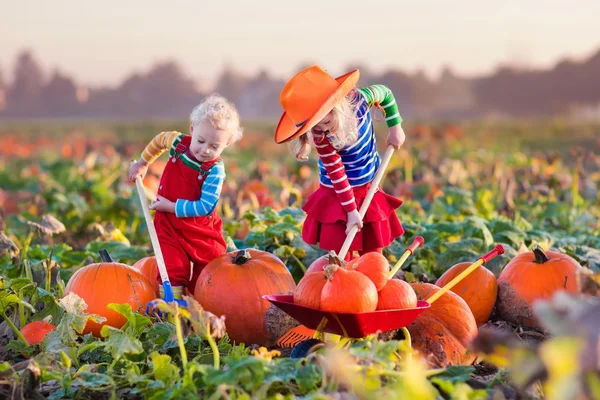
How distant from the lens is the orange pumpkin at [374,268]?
3.10 m

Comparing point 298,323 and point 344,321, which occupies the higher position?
point 344,321

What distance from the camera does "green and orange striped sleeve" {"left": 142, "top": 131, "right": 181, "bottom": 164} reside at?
3951 mm

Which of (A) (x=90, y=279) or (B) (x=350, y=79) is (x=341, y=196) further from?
(A) (x=90, y=279)

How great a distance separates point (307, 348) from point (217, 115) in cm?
125

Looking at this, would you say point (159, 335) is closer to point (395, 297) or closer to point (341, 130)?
point (395, 297)

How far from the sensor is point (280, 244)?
4.61 meters

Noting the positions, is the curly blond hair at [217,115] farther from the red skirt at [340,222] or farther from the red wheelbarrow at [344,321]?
the red wheelbarrow at [344,321]

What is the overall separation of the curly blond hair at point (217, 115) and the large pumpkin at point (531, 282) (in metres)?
1.54

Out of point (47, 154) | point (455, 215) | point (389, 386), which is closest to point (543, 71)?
point (47, 154)

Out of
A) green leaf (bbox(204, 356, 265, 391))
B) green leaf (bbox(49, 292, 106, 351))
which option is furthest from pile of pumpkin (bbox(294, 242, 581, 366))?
Result: green leaf (bbox(49, 292, 106, 351))

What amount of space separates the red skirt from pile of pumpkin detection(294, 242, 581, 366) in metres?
0.39

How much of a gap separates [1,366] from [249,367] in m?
0.90

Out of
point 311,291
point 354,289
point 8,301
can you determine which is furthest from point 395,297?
point 8,301

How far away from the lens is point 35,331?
349 centimetres
